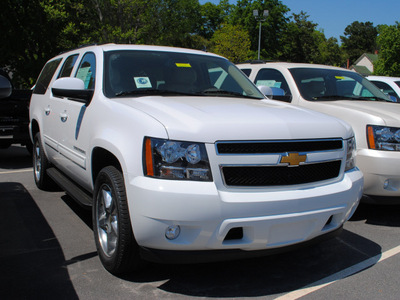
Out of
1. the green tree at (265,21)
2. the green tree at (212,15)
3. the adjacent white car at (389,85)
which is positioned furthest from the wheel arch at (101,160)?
the green tree at (212,15)

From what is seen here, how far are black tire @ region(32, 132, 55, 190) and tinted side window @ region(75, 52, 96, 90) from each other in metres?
1.53

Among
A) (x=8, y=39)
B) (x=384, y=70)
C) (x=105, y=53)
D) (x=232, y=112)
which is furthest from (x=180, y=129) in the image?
(x=384, y=70)

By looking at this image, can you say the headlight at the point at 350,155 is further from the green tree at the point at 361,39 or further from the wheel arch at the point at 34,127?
the green tree at the point at 361,39

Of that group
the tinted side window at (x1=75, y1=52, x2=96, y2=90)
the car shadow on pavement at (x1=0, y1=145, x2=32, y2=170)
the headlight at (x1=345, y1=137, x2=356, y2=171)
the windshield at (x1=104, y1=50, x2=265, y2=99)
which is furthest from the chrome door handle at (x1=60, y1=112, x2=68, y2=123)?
the car shadow on pavement at (x1=0, y1=145, x2=32, y2=170)

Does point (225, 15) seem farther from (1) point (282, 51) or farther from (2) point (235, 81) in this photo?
(2) point (235, 81)

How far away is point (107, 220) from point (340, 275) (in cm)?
189

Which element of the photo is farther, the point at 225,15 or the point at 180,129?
the point at 225,15

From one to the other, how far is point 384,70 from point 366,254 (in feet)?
174

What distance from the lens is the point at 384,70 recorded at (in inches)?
2016

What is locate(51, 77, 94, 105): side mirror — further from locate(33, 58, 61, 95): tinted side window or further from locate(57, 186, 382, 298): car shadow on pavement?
locate(33, 58, 61, 95): tinted side window

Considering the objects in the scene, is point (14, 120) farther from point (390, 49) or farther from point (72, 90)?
point (390, 49)

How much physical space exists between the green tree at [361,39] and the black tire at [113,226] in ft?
422

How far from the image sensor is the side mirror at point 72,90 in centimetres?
Answer: 365

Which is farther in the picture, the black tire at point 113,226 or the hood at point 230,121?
the black tire at point 113,226
